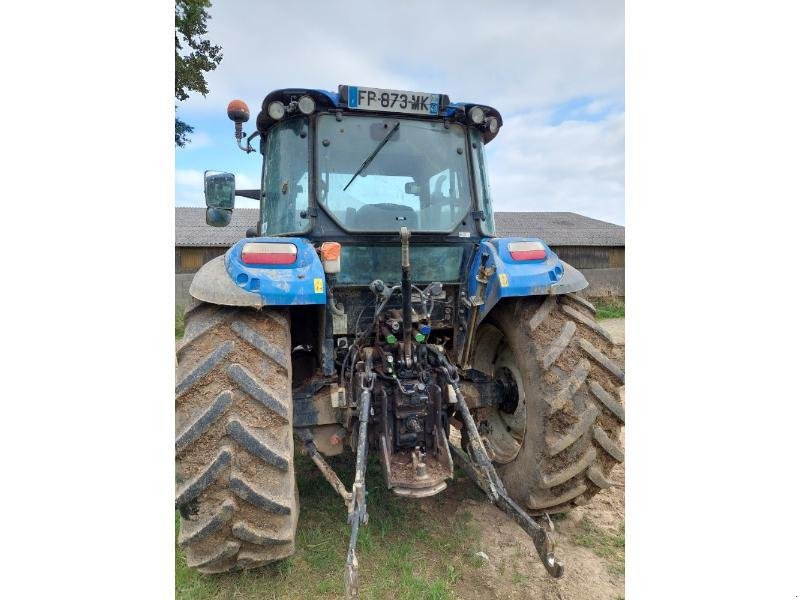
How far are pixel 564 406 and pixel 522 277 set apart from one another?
0.67 metres

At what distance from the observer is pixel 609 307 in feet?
42.5

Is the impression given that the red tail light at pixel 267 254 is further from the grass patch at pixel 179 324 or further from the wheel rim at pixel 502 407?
the grass patch at pixel 179 324

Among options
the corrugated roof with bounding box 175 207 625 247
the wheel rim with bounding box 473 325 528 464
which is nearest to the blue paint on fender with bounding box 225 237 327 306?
the wheel rim with bounding box 473 325 528 464

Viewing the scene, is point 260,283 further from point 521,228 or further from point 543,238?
point 521,228

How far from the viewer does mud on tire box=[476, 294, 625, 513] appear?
2389 millimetres

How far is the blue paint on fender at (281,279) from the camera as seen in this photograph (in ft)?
6.97

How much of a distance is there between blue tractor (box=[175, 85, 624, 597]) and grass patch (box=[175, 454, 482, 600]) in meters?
0.22

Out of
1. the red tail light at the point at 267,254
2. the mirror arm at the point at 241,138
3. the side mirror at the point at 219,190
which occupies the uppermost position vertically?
the mirror arm at the point at 241,138

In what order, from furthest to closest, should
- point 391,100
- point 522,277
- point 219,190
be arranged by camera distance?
point 219,190 < point 391,100 < point 522,277

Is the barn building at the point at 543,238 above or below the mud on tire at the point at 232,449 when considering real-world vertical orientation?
above

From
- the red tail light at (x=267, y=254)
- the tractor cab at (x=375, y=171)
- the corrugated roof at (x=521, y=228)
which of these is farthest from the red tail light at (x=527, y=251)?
the corrugated roof at (x=521, y=228)

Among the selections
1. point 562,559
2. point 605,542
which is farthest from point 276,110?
point 605,542

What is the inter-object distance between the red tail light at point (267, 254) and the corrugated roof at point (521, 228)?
10716mm

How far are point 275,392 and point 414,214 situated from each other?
1369 millimetres
